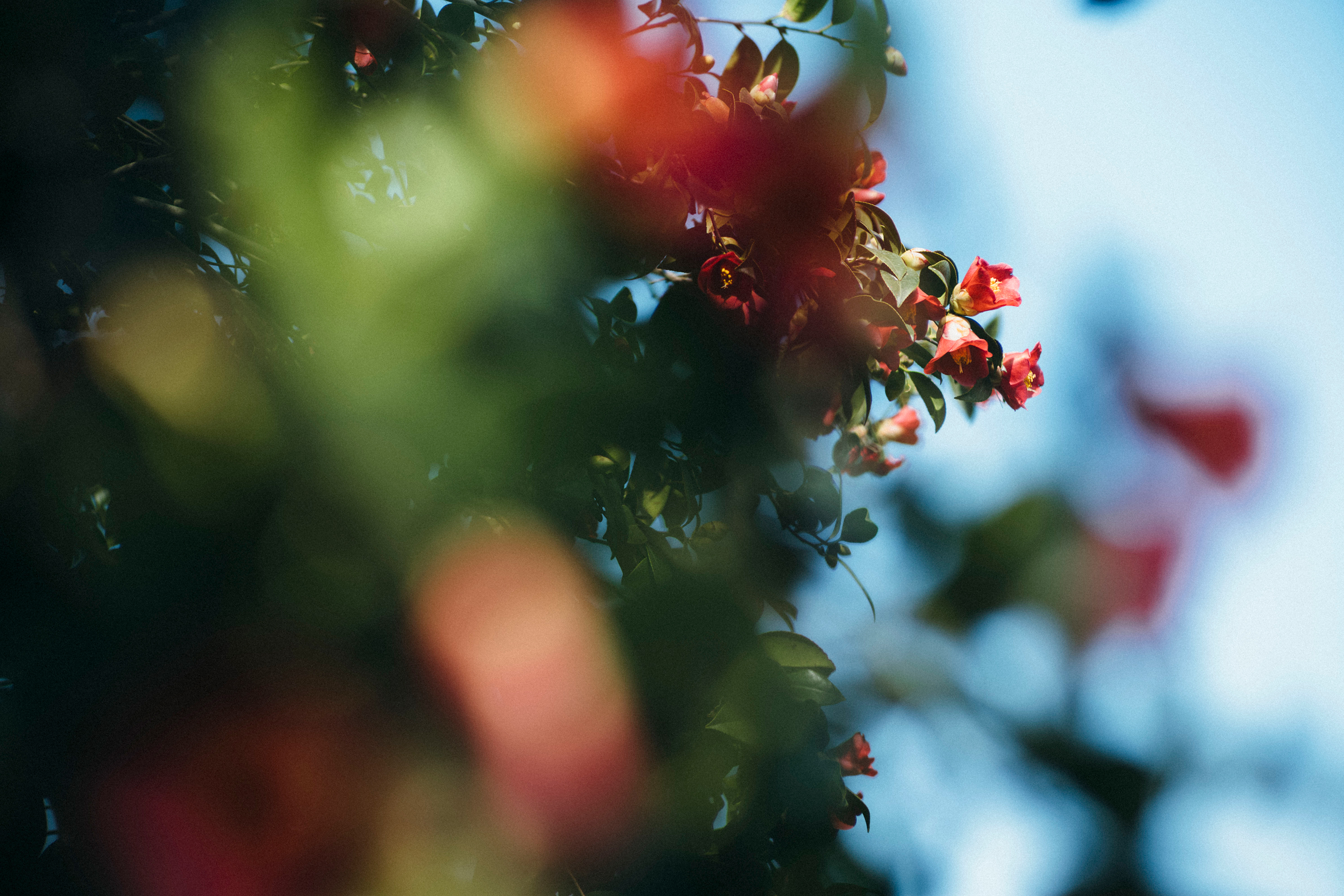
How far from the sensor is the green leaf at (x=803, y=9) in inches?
42.1

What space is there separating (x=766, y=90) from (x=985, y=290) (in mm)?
404

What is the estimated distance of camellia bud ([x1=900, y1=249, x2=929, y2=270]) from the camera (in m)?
1.00

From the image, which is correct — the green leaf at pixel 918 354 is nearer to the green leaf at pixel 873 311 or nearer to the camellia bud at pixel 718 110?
the green leaf at pixel 873 311

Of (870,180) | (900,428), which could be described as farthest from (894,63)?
(900,428)

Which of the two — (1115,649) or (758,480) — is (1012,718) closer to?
(1115,649)

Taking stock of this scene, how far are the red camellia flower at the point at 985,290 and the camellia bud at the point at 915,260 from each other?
62 mm

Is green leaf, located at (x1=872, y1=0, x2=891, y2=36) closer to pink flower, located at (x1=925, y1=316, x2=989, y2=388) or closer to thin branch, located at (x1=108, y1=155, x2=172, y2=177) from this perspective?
pink flower, located at (x1=925, y1=316, x2=989, y2=388)

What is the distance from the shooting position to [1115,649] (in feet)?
3.10

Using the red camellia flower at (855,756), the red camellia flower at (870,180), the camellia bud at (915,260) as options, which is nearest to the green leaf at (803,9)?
the red camellia flower at (870,180)

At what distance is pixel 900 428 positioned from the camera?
1.57 m

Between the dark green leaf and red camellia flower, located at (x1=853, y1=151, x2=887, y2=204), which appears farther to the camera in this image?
the dark green leaf

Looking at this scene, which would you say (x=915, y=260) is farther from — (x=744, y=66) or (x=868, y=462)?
(x=868, y=462)

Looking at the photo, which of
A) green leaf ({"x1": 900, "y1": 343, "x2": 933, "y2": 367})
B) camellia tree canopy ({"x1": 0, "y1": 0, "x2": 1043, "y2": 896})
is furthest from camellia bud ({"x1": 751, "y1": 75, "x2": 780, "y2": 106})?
green leaf ({"x1": 900, "y1": 343, "x2": 933, "y2": 367})

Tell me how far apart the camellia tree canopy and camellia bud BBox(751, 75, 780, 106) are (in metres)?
0.03
